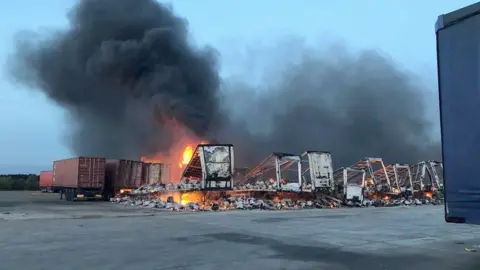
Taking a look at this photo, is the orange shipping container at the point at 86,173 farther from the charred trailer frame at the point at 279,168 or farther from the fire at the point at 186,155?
the charred trailer frame at the point at 279,168

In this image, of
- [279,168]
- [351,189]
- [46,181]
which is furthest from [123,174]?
[46,181]

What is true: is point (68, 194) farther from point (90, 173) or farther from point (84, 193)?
point (90, 173)

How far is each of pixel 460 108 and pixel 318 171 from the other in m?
21.5

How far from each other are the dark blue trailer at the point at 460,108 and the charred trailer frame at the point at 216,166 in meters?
19.5

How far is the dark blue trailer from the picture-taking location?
5.20 meters

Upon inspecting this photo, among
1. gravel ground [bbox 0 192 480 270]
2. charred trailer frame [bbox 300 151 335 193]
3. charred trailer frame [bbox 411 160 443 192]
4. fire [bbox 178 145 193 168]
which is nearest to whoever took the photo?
gravel ground [bbox 0 192 480 270]

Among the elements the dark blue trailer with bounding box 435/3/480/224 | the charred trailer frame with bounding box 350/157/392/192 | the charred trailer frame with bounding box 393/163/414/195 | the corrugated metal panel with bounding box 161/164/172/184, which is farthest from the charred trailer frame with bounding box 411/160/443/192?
the dark blue trailer with bounding box 435/3/480/224

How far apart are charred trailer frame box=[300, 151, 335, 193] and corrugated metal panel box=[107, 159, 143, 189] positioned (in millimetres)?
12834

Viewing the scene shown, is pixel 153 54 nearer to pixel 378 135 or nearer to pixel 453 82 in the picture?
pixel 378 135

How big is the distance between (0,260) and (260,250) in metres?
4.87

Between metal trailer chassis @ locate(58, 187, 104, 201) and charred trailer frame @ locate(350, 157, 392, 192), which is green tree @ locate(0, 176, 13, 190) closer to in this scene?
metal trailer chassis @ locate(58, 187, 104, 201)

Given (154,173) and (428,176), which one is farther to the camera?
(154,173)

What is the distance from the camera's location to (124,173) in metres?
32.1

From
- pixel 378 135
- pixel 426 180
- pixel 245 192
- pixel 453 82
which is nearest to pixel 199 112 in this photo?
pixel 245 192
